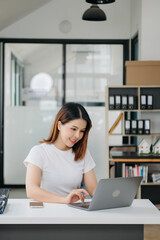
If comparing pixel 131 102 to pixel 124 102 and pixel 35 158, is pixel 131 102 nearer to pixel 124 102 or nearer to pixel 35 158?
pixel 124 102

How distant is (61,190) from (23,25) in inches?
212

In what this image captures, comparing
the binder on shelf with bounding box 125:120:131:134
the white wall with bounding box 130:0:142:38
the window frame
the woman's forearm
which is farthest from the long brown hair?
the window frame

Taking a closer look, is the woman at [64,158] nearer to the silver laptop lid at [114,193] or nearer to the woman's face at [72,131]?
the woman's face at [72,131]

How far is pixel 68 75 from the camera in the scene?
7973 mm

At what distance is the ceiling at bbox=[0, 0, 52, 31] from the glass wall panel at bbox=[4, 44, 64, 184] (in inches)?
19.5

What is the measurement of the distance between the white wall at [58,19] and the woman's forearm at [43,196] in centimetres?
547

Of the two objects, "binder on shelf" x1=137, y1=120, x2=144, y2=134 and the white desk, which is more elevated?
"binder on shelf" x1=137, y1=120, x2=144, y2=134

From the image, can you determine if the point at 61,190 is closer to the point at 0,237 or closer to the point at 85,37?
the point at 0,237

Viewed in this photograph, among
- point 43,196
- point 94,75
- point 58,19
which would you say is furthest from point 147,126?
point 43,196

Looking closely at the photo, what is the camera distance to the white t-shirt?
117 inches

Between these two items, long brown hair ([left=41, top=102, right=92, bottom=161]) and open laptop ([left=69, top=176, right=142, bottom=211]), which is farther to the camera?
long brown hair ([left=41, top=102, right=92, bottom=161])

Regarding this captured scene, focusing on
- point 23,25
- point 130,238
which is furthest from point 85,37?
point 130,238

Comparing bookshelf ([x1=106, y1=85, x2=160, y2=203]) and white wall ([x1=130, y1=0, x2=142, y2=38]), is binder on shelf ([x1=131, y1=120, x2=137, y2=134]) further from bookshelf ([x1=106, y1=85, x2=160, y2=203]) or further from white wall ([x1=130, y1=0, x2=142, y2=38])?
white wall ([x1=130, y1=0, x2=142, y2=38])

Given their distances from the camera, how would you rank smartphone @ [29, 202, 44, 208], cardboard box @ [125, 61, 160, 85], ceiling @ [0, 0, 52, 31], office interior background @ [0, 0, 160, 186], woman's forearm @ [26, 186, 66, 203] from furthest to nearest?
office interior background @ [0, 0, 160, 186], ceiling @ [0, 0, 52, 31], cardboard box @ [125, 61, 160, 85], woman's forearm @ [26, 186, 66, 203], smartphone @ [29, 202, 44, 208]
